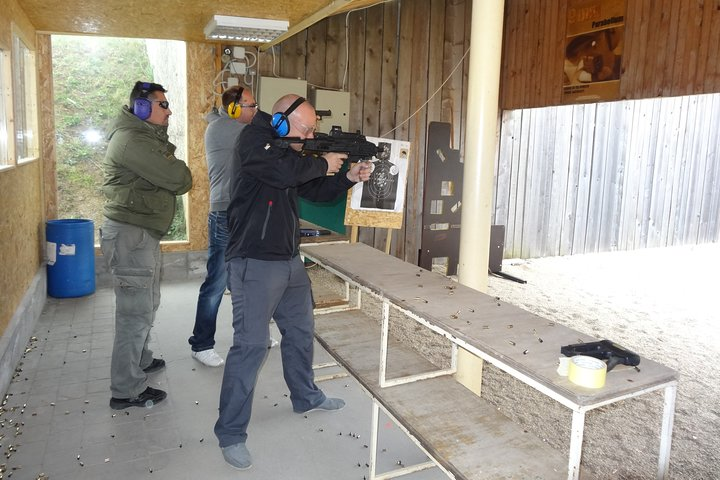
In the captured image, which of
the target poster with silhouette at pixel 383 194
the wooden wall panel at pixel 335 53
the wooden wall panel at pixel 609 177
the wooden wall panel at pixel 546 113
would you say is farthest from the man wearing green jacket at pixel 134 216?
the wooden wall panel at pixel 609 177

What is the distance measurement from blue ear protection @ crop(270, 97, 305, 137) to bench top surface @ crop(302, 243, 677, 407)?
35.2 inches

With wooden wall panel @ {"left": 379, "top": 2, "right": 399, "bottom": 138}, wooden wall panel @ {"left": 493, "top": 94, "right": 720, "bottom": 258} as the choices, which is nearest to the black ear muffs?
wooden wall panel @ {"left": 379, "top": 2, "right": 399, "bottom": 138}

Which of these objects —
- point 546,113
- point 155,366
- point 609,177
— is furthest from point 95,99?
point 609,177

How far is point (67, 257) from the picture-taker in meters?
5.70

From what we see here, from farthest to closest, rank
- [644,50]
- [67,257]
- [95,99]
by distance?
[95,99], [644,50], [67,257]

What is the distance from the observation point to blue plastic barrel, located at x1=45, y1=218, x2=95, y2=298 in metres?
5.64

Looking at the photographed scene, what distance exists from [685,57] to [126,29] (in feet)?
18.5

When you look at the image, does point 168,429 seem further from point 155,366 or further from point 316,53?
point 316,53

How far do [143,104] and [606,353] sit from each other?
2.95m

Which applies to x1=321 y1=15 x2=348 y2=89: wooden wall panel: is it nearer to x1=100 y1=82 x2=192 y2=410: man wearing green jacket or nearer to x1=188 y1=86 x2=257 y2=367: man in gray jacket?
x1=188 y1=86 x2=257 y2=367: man in gray jacket

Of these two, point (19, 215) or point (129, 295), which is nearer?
point (129, 295)

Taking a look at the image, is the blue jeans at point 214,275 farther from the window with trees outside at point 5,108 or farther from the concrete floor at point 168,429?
the window with trees outside at point 5,108

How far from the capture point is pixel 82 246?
5773 mm

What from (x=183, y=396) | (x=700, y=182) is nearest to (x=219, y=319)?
(x=183, y=396)
